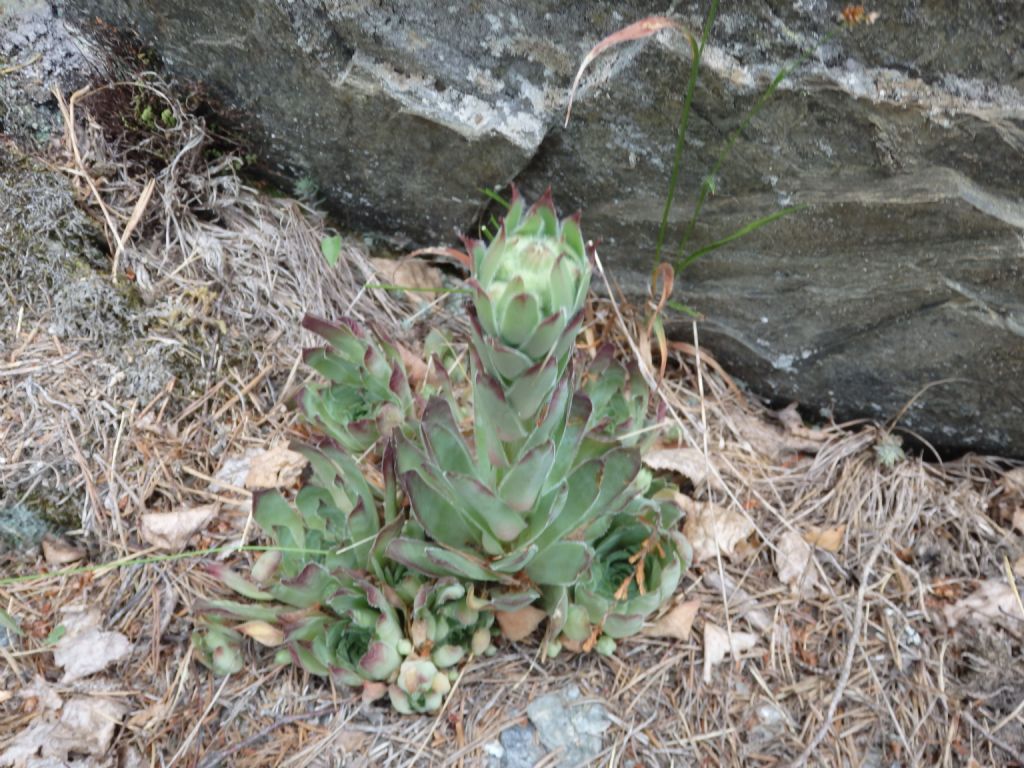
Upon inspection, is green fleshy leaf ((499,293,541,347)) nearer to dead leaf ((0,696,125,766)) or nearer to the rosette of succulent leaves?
the rosette of succulent leaves

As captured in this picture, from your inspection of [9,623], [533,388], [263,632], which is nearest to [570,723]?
[263,632]

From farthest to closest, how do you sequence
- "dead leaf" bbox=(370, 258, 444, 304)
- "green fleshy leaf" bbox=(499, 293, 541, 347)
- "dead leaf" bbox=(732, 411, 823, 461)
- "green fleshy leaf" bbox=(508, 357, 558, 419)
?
1. "dead leaf" bbox=(370, 258, 444, 304)
2. "dead leaf" bbox=(732, 411, 823, 461)
3. "green fleshy leaf" bbox=(508, 357, 558, 419)
4. "green fleshy leaf" bbox=(499, 293, 541, 347)

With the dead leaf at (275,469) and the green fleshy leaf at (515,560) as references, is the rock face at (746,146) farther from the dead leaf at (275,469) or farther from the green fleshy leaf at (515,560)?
the green fleshy leaf at (515,560)

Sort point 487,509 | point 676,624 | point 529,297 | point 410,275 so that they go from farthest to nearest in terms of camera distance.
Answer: point 410,275, point 676,624, point 487,509, point 529,297

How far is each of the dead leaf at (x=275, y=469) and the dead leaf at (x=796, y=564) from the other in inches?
49.1

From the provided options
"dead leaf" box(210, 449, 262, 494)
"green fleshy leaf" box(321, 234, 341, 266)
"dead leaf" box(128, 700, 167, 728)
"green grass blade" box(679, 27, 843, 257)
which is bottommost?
"dead leaf" box(128, 700, 167, 728)

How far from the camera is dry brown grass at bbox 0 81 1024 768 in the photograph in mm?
1840

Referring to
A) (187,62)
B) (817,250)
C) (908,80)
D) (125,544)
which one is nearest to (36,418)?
(125,544)

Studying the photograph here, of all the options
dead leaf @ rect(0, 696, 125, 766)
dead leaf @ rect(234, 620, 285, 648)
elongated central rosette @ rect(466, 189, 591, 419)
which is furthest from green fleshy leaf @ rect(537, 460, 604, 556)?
dead leaf @ rect(0, 696, 125, 766)

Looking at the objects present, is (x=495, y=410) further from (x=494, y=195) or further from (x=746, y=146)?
(x=746, y=146)

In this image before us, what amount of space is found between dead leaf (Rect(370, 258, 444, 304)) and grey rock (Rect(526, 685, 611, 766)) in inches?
49.4

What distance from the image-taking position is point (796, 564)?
214 centimetres

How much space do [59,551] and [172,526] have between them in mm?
288

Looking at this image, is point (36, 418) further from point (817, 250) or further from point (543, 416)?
point (817, 250)
